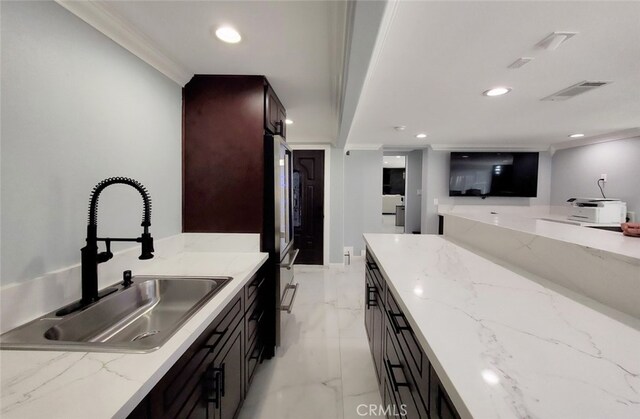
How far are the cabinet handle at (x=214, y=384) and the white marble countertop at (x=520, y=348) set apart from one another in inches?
31.6

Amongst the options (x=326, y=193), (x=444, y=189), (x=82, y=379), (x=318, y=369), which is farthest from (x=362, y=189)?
(x=82, y=379)

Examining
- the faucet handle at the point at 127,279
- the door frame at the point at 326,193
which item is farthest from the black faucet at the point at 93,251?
the door frame at the point at 326,193

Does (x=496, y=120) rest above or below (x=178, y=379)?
above

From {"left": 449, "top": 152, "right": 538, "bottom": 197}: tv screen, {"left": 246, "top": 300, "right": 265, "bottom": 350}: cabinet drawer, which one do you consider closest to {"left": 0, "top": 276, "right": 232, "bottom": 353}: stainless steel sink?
{"left": 246, "top": 300, "right": 265, "bottom": 350}: cabinet drawer

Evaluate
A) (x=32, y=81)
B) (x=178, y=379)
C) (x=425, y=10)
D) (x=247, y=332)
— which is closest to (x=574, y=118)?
(x=425, y=10)

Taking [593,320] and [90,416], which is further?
[593,320]

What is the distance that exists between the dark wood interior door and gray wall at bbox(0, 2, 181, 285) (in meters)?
2.81

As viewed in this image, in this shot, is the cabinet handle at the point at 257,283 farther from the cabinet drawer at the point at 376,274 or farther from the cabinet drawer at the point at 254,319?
the cabinet drawer at the point at 376,274

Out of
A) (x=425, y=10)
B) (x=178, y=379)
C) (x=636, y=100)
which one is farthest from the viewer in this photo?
(x=636, y=100)

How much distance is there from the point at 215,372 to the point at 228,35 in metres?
1.64

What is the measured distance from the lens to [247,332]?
→ 1488 millimetres

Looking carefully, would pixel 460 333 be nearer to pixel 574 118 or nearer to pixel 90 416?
pixel 90 416

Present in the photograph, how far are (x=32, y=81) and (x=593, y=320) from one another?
6.79 ft

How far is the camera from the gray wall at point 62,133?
2.93 ft
